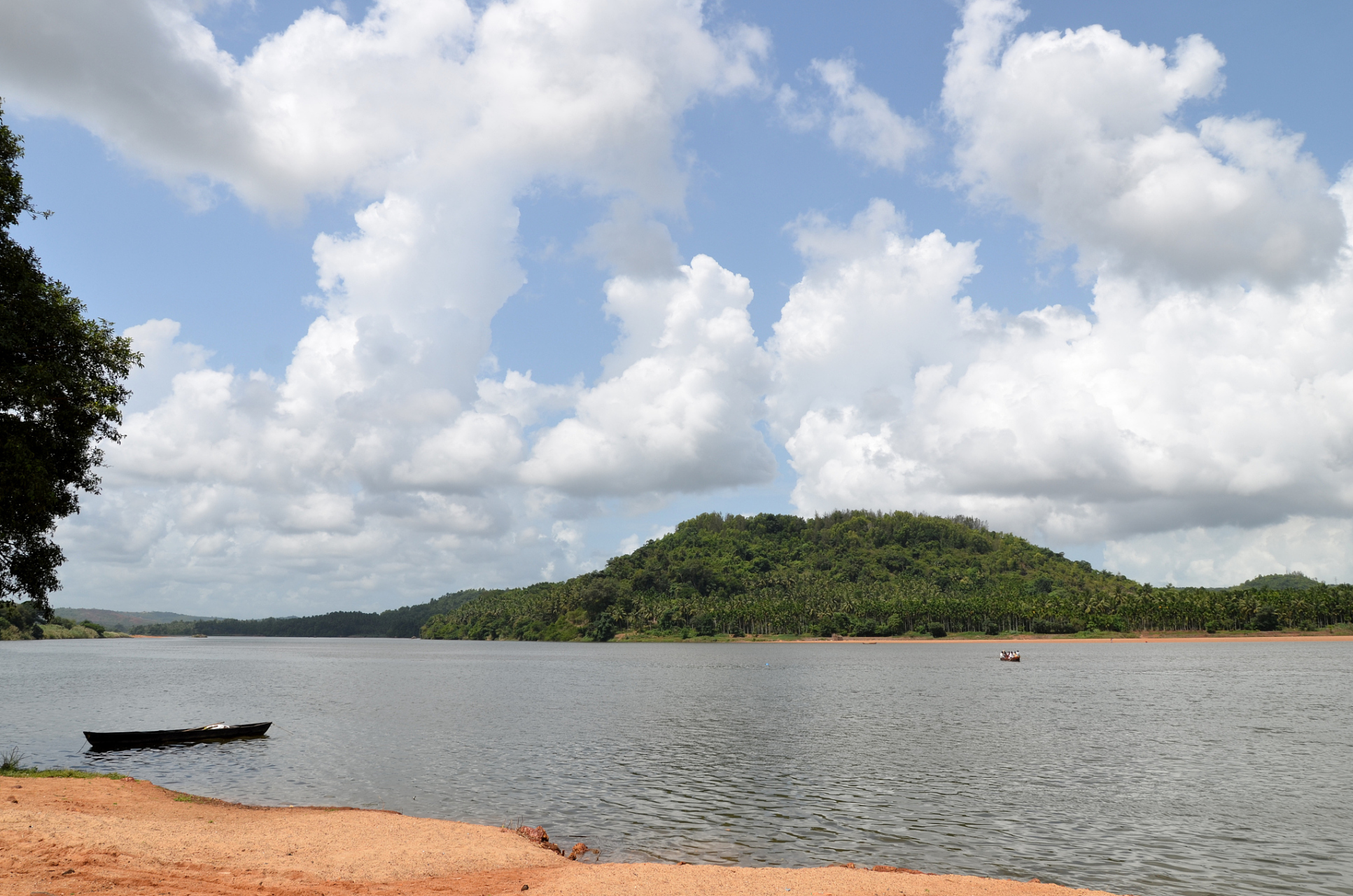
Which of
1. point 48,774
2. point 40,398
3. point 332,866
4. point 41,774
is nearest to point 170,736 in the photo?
point 48,774

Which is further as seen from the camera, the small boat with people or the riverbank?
the small boat with people

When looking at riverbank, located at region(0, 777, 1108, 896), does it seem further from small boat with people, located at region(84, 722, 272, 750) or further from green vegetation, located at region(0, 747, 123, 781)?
small boat with people, located at region(84, 722, 272, 750)

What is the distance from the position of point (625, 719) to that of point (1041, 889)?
46.3m

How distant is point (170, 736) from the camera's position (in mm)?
47438

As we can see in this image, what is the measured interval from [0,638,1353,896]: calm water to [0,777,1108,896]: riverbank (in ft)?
13.4

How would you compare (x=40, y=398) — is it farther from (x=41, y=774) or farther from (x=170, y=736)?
(x=170, y=736)

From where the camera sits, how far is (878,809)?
31.5 metres

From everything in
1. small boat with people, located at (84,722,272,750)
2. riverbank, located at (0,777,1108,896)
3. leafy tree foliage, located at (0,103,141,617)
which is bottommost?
small boat with people, located at (84,722,272,750)

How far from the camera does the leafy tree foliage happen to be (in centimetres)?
2809

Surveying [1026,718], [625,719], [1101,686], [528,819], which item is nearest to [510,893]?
[528,819]

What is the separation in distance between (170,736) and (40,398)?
27857 mm

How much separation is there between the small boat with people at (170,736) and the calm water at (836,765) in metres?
1.22

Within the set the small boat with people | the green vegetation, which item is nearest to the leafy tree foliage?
the green vegetation

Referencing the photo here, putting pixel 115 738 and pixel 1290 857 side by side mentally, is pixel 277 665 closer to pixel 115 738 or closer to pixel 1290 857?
pixel 115 738
